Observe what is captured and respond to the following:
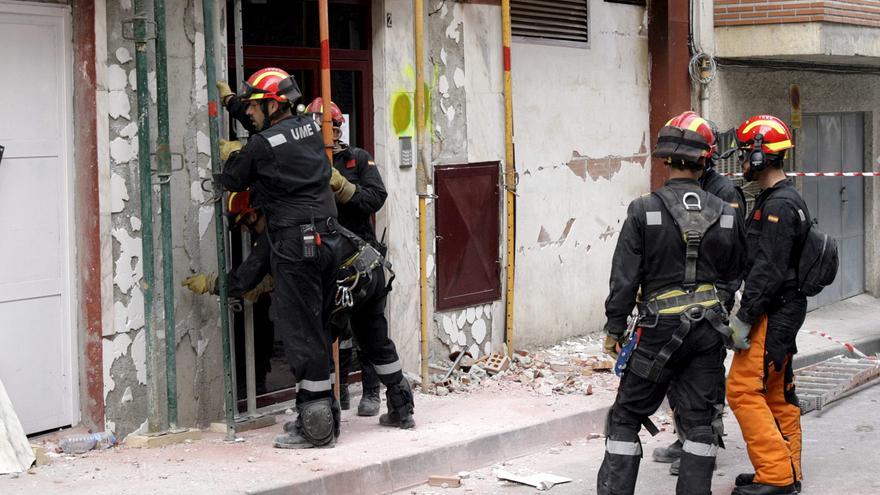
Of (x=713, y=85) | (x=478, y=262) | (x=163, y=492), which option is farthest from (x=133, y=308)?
(x=713, y=85)

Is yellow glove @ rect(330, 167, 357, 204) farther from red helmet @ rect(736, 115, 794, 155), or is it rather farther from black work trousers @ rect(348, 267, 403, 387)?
red helmet @ rect(736, 115, 794, 155)

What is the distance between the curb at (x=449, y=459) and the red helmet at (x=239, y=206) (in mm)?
1760

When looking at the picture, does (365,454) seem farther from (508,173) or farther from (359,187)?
(508,173)

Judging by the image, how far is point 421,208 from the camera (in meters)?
9.23

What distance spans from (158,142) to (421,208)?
95.1 inches

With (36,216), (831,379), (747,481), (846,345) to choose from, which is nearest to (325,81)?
(36,216)

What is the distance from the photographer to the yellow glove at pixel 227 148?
294 inches

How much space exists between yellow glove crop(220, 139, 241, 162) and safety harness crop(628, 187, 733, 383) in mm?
2649

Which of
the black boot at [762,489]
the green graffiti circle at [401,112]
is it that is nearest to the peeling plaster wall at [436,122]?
the green graffiti circle at [401,112]

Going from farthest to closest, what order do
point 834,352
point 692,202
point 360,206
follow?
point 834,352 < point 360,206 < point 692,202

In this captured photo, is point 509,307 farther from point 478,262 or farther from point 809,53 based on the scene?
point 809,53

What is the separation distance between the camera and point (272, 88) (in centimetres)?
729

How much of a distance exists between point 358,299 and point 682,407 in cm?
232

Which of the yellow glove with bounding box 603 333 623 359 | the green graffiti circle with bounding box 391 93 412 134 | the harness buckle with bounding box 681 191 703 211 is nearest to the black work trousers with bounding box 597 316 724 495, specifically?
the yellow glove with bounding box 603 333 623 359
